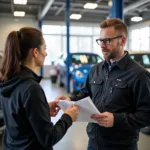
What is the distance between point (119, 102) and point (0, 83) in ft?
2.67

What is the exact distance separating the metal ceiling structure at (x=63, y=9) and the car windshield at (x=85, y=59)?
8.23 ft

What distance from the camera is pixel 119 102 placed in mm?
1646

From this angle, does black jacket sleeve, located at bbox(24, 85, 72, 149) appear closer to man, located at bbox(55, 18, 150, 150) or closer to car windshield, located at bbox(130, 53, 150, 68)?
man, located at bbox(55, 18, 150, 150)

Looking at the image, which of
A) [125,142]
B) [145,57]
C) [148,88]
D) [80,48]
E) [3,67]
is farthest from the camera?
[80,48]

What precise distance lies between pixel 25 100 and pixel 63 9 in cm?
1216

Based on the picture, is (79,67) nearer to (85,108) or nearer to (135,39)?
(85,108)

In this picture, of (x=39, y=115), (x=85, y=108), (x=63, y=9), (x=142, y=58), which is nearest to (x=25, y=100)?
(x=39, y=115)

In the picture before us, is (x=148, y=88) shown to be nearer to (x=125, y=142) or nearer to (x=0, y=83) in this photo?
(x=125, y=142)

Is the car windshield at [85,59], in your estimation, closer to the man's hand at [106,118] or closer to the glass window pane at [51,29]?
the glass window pane at [51,29]

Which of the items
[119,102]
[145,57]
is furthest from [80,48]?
[119,102]

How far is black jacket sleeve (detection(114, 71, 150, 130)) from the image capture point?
154cm

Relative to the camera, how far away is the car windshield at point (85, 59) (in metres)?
8.51

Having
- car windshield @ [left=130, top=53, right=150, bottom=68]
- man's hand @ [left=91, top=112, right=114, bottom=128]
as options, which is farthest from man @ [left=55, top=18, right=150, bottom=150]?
car windshield @ [left=130, top=53, right=150, bottom=68]

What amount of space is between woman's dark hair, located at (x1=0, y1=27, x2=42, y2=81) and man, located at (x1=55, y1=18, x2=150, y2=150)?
0.58m
